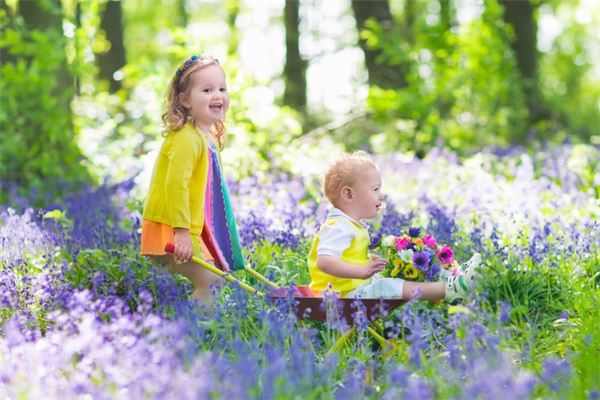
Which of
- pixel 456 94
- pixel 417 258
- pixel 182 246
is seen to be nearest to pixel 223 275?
pixel 182 246

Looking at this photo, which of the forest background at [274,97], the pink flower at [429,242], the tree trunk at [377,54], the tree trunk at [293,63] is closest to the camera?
the pink flower at [429,242]

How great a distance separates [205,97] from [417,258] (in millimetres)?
1404

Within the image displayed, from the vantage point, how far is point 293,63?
17.8 meters

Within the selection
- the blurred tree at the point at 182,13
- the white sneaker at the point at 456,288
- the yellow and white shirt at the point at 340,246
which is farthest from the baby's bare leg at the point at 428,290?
the blurred tree at the point at 182,13

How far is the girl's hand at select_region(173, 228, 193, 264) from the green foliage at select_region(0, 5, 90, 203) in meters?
5.49

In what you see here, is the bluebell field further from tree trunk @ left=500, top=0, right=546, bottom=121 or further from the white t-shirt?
tree trunk @ left=500, top=0, right=546, bottom=121

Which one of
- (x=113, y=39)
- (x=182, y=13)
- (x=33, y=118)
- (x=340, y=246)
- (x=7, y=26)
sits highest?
(x=182, y=13)

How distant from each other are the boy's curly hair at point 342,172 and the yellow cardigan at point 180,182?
67 cm

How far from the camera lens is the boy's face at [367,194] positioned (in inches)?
177

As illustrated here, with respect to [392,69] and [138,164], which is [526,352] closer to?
[138,164]

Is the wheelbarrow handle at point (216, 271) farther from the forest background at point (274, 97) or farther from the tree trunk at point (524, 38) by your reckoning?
the tree trunk at point (524, 38)

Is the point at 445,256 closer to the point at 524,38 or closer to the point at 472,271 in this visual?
the point at 472,271

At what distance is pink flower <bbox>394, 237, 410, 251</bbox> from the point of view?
453cm

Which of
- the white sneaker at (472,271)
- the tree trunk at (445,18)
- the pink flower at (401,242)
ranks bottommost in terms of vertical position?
the white sneaker at (472,271)
